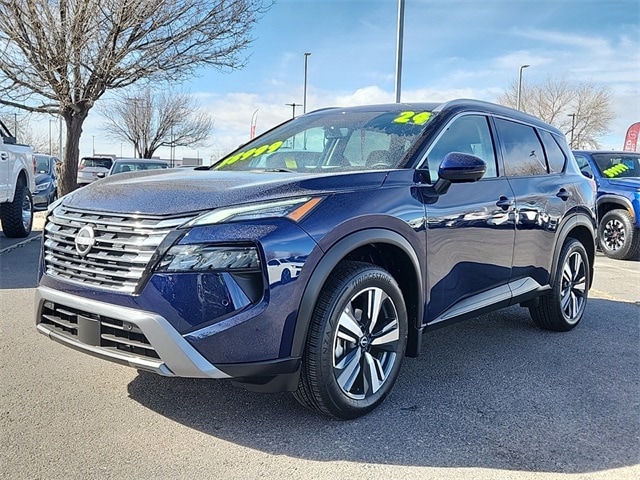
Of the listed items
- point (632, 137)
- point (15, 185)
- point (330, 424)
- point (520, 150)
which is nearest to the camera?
point (330, 424)

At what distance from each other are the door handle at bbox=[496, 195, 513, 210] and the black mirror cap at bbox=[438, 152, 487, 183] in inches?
26.2

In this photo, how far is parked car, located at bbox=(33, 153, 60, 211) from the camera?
1355 centimetres

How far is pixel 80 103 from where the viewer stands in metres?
12.7

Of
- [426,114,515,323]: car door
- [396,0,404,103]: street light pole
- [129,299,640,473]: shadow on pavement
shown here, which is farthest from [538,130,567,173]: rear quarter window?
[396,0,404,103]: street light pole

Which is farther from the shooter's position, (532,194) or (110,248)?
(532,194)

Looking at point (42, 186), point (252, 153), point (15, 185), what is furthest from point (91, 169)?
point (252, 153)

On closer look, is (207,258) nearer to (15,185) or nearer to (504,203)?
(504,203)

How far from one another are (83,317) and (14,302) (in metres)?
3.00

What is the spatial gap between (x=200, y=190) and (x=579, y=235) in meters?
3.79

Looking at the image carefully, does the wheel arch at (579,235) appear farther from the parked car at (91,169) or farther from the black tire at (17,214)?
the parked car at (91,169)

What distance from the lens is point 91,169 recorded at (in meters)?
20.7

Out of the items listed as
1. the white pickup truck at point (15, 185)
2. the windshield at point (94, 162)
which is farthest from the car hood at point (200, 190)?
the windshield at point (94, 162)

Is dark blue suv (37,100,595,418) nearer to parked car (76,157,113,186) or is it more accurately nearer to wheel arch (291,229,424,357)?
wheel arch (291,229,424,357)

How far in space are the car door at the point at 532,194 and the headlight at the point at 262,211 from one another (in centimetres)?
197
